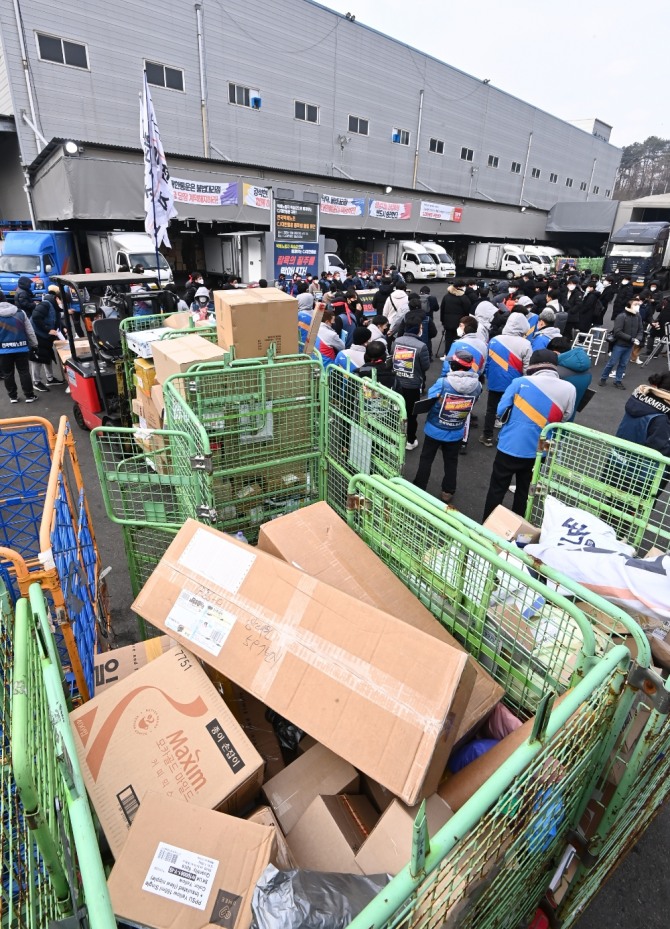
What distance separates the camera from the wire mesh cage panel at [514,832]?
1130mm

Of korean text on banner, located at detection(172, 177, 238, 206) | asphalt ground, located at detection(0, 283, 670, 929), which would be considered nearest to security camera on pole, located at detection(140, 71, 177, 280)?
asphalt ground, located at detection(0, 283, 670, 929)

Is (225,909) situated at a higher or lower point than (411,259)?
lower

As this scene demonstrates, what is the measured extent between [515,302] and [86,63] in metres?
19.3

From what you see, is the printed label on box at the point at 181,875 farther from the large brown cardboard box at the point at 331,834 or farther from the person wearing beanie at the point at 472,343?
the person wearing beanie at the point at 472,343

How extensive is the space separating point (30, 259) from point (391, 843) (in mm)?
19127

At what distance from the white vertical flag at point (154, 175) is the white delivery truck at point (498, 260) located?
79.7 ft

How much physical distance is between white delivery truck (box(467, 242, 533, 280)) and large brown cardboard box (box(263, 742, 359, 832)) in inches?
1210

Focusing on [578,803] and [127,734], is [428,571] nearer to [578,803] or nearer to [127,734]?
[578,803]

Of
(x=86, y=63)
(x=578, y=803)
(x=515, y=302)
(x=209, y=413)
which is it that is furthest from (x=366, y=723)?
(x=86, y=63)

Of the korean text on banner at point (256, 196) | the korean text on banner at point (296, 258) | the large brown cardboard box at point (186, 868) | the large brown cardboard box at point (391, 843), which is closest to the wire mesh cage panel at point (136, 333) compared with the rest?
the large brown cardboard box at point (186, 868)

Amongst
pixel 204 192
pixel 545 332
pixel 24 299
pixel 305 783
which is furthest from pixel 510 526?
pixel 204 192

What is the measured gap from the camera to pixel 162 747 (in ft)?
6.33

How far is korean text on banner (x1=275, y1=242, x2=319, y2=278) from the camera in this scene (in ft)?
48.9

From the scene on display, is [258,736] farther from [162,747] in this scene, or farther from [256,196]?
[256,196]
